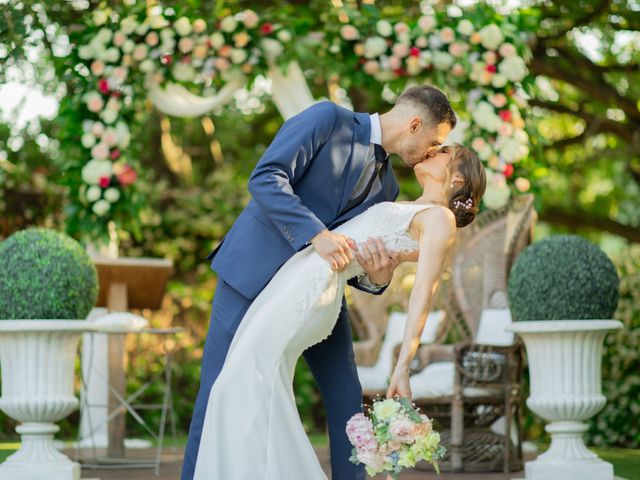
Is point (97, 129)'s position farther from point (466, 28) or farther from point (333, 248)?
point (333, 248)

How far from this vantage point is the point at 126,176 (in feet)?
21.4

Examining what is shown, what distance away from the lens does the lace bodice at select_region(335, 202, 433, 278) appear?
10.1ft

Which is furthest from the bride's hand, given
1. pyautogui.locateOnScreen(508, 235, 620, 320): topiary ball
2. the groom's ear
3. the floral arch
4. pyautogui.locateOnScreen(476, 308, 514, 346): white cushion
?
the floral arch

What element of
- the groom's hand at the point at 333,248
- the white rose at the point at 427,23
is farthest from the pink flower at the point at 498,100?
the groom's hand at the point at 333,248

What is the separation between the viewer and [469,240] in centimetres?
648

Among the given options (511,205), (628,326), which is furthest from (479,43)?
(628,326)

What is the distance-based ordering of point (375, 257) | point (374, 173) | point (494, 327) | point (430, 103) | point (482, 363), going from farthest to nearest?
point (494, 327) < point (482, 363) < point (374, 173) < point (430, 103) < point (375, 257)

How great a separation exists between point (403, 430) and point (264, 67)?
439 cm

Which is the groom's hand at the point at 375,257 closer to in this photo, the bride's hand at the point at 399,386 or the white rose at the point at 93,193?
the bride's hand at the point at 399,386

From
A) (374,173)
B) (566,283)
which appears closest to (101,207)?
(566,283)

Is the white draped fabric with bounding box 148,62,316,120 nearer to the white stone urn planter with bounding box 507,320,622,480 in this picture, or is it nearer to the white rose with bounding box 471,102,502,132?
the white rose with bounding box 471,102,502,132

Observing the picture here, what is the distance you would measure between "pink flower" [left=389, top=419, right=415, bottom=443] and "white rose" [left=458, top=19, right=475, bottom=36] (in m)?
4.37

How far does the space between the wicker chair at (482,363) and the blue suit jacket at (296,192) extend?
92.6 inches

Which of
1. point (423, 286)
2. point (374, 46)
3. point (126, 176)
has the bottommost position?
point (423, 286)
